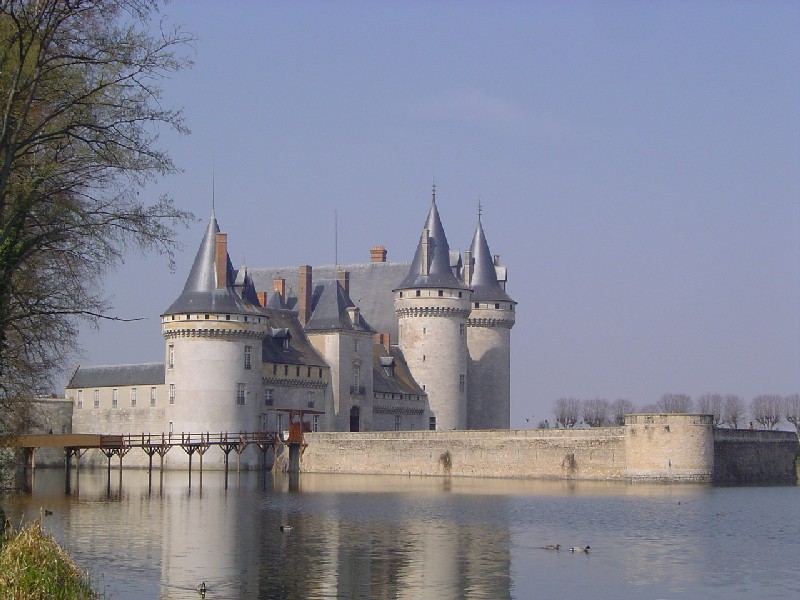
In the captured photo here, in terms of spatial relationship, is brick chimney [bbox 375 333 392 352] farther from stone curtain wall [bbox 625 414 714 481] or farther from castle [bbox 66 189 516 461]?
stone curtain wall [bbox 625 414 714 481]

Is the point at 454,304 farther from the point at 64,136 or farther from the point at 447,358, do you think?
the point at 64,136

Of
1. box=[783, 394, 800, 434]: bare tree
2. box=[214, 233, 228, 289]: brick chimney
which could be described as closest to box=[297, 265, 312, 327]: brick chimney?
box=[214, 233, 228, 289]: brick chimney

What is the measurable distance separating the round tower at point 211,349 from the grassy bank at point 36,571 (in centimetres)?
3615

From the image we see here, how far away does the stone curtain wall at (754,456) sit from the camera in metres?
44.0

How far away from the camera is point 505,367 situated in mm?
59531

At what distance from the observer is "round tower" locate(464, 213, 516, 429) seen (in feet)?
193

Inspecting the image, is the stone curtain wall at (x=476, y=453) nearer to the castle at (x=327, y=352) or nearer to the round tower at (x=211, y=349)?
the round tower at (x=211, y=349)

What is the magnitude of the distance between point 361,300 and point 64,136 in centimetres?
4804

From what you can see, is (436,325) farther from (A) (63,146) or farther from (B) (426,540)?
(A) (63,146)

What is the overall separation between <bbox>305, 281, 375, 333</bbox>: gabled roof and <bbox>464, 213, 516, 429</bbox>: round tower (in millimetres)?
6439

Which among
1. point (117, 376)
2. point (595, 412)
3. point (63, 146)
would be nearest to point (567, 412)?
point (595, 412)

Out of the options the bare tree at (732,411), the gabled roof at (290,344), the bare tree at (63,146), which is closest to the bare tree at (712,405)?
the bare tree at (732,411)

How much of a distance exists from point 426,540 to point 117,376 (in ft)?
116

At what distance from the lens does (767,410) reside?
71875mm
